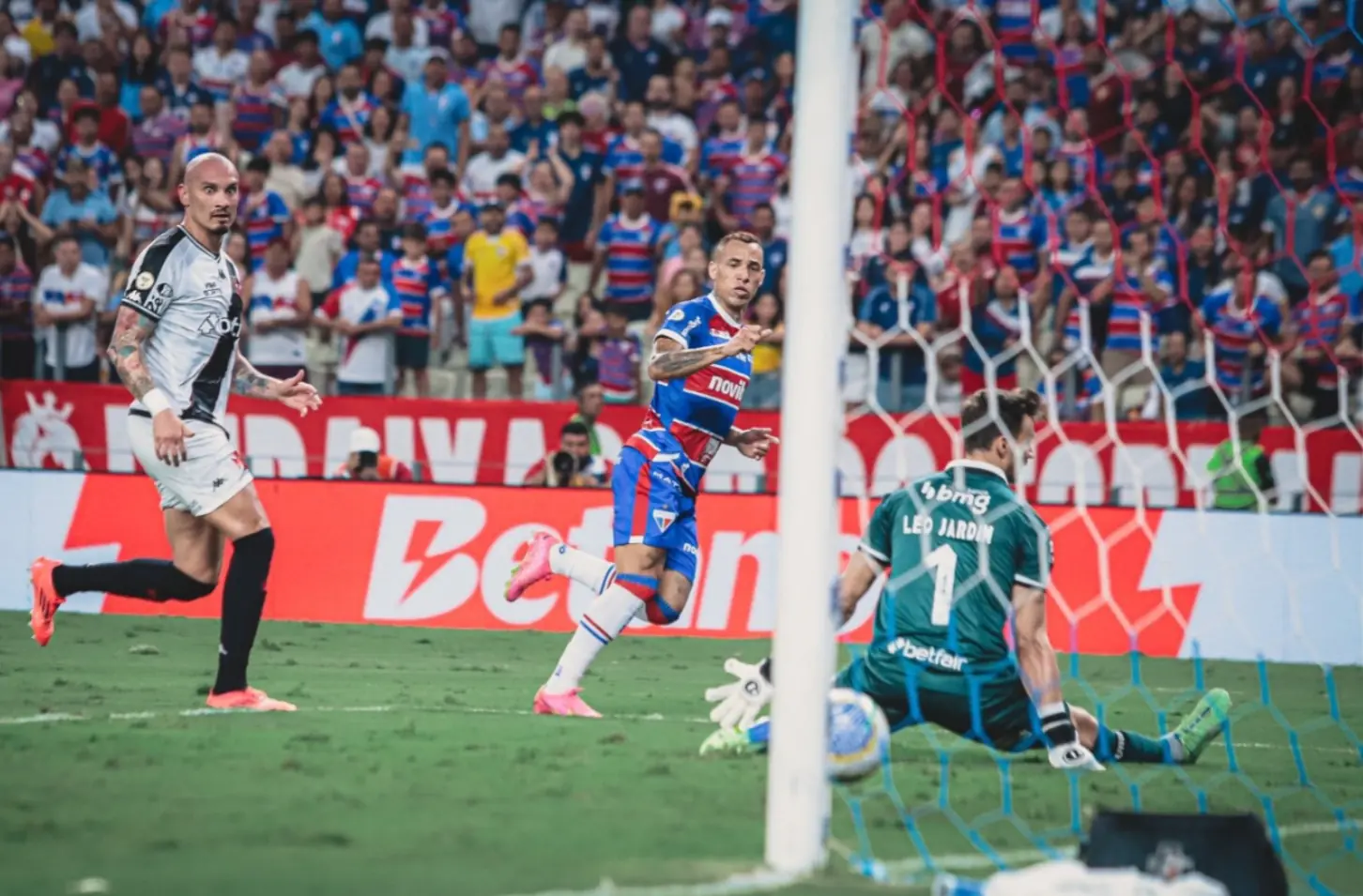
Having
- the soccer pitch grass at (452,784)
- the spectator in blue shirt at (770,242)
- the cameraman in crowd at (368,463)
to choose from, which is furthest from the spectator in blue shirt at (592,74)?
the soccer pitch grass at (452,784)

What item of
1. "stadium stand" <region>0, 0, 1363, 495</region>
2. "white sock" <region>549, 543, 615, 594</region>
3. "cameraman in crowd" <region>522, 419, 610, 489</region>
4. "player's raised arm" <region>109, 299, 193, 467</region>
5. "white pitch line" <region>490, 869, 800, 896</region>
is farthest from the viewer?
"stadium stand" <region>0, 0, 1363, 495</region>

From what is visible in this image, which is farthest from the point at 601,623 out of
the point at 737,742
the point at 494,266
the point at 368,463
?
the point at 494,266

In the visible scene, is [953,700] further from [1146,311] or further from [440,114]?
[440,114]

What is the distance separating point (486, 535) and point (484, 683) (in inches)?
131

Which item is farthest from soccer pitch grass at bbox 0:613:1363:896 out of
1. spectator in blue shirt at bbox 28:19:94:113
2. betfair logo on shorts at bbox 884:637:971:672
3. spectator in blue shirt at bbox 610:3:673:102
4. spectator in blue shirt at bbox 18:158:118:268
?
spectator in blue shirt at bbox 28:19:94:113

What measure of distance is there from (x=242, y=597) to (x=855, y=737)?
116 inches

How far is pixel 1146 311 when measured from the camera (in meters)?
13.9

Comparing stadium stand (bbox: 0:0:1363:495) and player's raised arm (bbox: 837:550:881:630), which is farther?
stadium stand (bbox: 0:0:1363:495)

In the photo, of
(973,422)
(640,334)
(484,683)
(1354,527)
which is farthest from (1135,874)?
(640,334)

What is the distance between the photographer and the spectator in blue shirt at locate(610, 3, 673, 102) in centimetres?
1839

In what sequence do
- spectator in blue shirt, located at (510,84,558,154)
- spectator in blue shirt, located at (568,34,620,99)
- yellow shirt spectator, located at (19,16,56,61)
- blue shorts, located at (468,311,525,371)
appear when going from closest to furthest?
1. blue shorts, located at (468,311,525,371)
2. spectator in blue shirt, located at (510,84,558,154)
3. spectator in blue shirt, located at (568,34,620,99)
4. yellow shirt spectator, located at (19,16,56,61)

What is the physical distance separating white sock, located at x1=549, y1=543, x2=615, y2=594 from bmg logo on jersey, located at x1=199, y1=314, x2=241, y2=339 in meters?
1.89

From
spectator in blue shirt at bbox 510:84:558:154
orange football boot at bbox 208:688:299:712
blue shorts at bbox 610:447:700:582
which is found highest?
spectator in blue shirt at bbox 510:84:558:154

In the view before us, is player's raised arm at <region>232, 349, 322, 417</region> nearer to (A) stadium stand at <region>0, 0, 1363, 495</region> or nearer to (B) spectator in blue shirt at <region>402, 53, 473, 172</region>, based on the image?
(A) stadium stand at <region>0, 0, 1363, 495</region>
